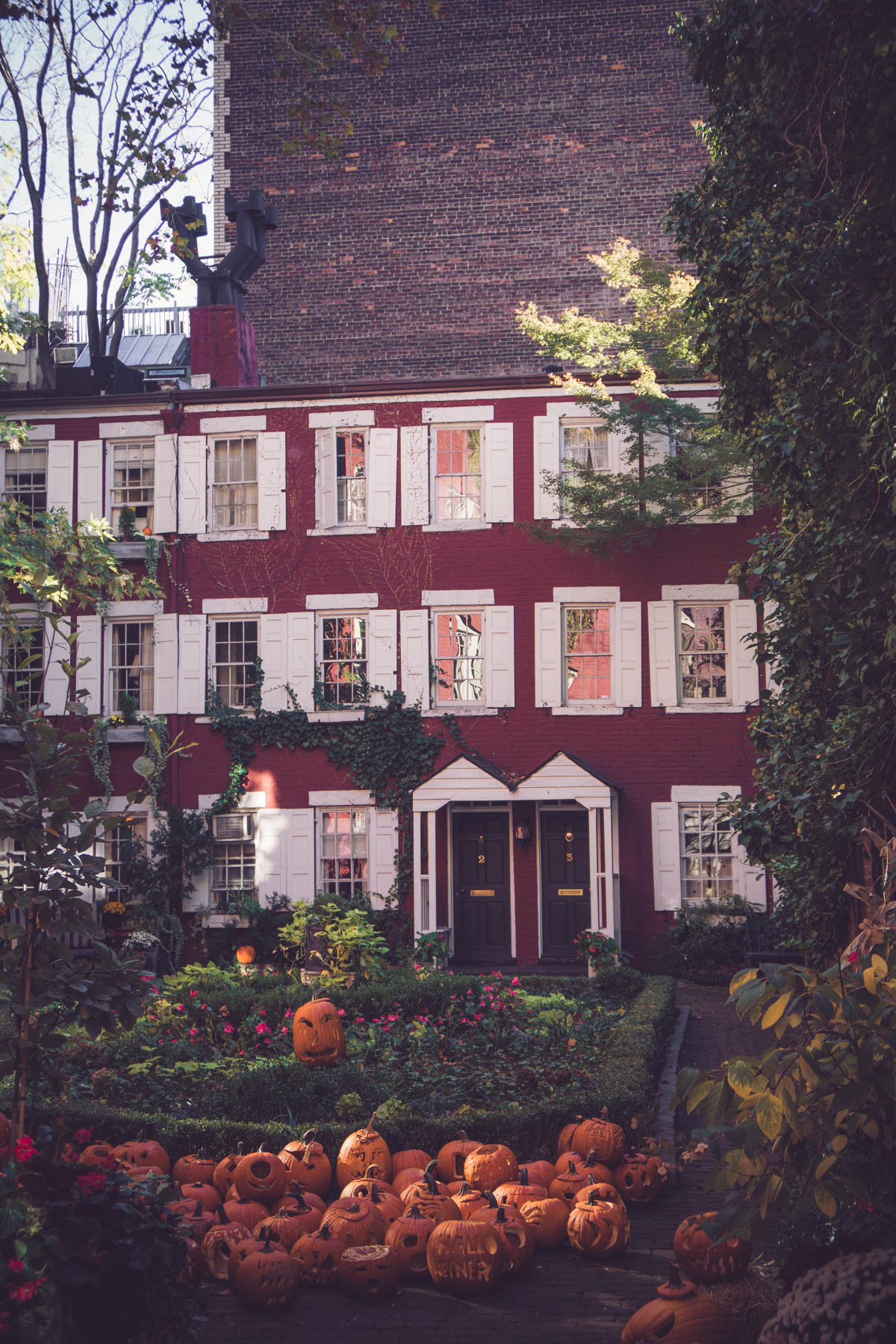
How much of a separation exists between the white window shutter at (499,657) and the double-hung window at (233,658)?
3699 millimetres

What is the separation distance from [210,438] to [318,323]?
7.81m

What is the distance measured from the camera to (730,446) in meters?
17.9

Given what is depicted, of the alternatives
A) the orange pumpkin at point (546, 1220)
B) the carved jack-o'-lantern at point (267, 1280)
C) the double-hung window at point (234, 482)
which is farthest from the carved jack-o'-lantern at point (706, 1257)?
the double-hung window at point (234, 482)

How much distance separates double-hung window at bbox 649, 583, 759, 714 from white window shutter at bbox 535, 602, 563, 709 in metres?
1.40

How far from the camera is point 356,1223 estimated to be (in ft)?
23.3

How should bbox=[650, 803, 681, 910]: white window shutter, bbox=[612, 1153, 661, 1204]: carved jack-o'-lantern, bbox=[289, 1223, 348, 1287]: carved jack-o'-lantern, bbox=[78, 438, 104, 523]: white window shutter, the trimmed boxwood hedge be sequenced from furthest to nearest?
bbox=[78, 438, 104, 523]: white window shutter
bbox=[650, 803, 681, 910]: white window shutter
the trimmed boxwood hedge
bbox=[612, 1153, 661, 1204]: carved jack-o'-lantern
bbox=[289, 1223, 348, 1287]: carved jack-o'-lantern

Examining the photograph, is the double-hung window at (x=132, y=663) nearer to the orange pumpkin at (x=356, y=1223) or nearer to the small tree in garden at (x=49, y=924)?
the orange pumpkin at (x=356, y=1223)

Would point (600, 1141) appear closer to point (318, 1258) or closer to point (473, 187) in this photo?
point (318, 1258)

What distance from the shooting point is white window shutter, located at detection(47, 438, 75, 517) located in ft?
68.3

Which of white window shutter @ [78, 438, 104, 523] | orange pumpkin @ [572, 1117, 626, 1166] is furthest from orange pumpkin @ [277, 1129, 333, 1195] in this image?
white window shutter @ [78, 438, 104, 523]

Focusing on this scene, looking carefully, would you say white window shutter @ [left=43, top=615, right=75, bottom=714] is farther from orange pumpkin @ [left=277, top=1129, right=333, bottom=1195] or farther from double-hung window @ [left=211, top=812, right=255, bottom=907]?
orange pumpkin @ [left=277, top=1129, right=333, bottom=1195]

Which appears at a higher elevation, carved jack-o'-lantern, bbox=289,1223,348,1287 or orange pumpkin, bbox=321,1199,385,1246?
orange pumpkin, bbox=321,1199,385,1246

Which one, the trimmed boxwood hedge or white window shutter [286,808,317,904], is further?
white window shutter [286,808,317,904]

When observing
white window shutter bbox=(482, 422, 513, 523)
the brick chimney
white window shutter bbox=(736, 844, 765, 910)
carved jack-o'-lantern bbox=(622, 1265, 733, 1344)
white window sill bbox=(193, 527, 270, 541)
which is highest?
the brick chimney
